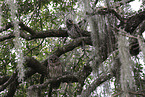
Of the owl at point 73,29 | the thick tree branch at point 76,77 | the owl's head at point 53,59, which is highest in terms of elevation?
the owl at point 73,29

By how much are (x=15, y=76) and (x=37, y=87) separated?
0.41m

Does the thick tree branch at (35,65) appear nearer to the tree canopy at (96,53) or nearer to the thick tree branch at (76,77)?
the tree canopy at (96,53)

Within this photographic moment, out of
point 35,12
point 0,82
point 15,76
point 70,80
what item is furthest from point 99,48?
point 35,12

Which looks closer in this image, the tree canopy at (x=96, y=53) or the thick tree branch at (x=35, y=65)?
the tree canopy at (x=96, y=53)

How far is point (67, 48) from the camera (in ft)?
7.64

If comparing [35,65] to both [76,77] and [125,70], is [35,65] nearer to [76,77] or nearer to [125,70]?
[76,77]

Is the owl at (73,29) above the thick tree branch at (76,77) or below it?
above

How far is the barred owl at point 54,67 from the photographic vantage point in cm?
216

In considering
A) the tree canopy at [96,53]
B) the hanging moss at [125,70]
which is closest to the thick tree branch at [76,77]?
the tree canopy at [96,53]

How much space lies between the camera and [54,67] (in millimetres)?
2199

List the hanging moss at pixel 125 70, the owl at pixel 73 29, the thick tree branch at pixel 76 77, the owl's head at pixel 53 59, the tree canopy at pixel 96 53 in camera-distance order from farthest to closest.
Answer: the owl at pixel 73 29 → the owl's head at pixel 53 59 → the thick tree branch at pixel 76 77 → the tree canopy at pixel 96 53 → the hanging moss at pixel 125 70

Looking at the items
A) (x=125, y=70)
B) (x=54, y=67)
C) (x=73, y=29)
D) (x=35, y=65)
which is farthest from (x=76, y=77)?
(x=125, y=70)

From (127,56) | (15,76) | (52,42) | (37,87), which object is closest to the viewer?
(127,56)

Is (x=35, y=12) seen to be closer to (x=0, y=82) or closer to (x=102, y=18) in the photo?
(x=0, y=82)
